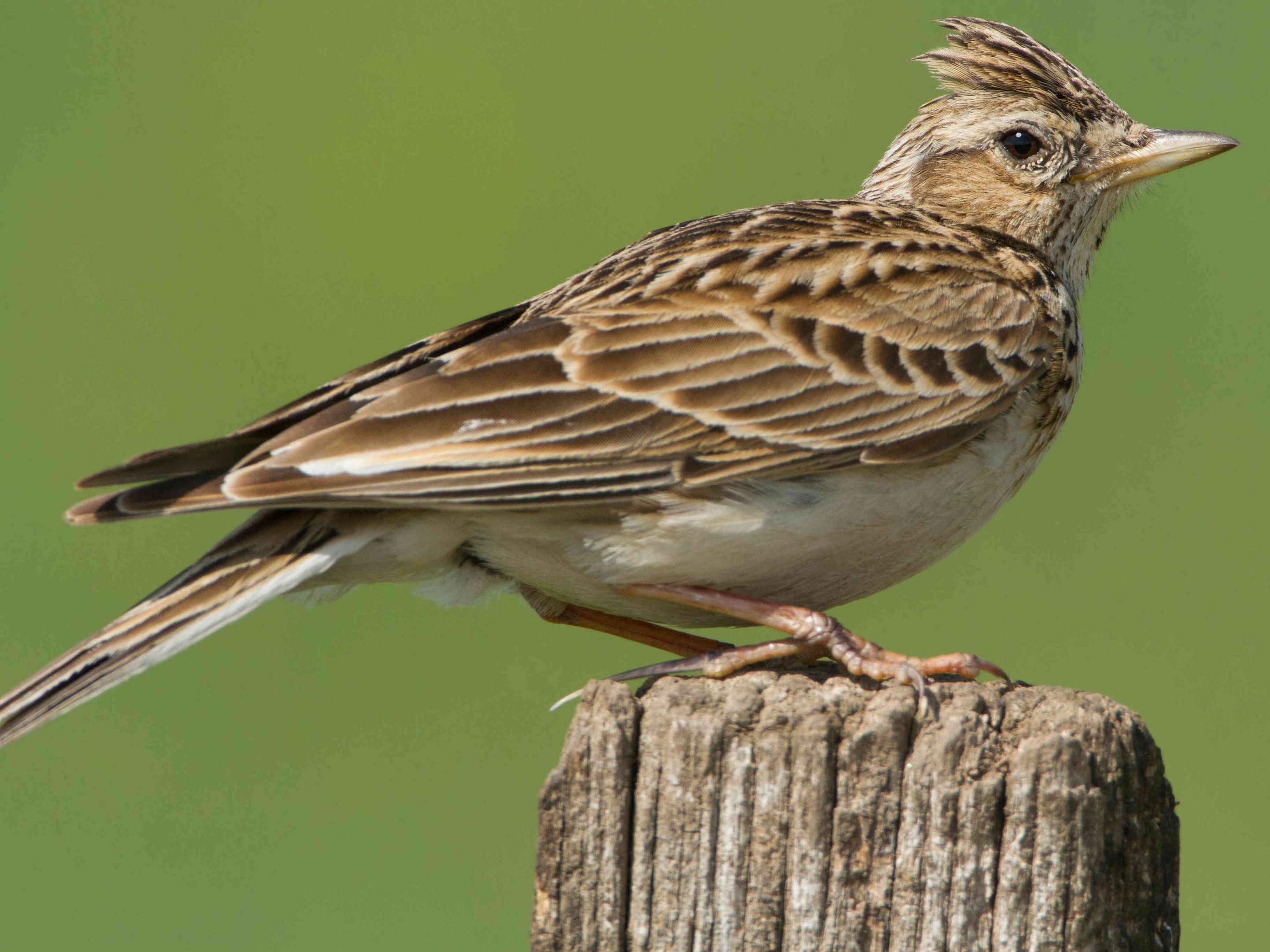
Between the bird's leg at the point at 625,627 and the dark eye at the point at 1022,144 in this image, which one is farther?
the dark eye at the point at 1022,144

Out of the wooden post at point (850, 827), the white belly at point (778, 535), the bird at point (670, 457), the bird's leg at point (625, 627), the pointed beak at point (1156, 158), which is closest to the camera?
the wooden post at point (850, 827)

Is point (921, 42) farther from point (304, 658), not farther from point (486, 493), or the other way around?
point (486, 493)

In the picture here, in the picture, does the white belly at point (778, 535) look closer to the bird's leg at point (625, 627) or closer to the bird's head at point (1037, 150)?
the bird's leg at point (625, 627)

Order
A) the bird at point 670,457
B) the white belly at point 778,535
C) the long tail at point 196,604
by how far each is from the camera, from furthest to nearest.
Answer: the white belly at point 778,535 < the bird at point 670,457 < the long tail at point 196,604

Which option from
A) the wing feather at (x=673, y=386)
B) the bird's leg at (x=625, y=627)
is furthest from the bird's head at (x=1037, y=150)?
the bird's leg at (x=625, y=627)

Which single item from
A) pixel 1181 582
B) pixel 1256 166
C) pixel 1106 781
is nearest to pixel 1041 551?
pixel 1181 582

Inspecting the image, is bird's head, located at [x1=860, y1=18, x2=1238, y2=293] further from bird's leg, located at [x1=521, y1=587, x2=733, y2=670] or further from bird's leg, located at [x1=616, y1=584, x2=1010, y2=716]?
bird's leg, located at [x1=616, y1=584, x2=1010, y2=716]

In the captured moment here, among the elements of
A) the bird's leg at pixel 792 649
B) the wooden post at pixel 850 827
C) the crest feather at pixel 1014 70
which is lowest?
the wooden post at pixel 850 827
